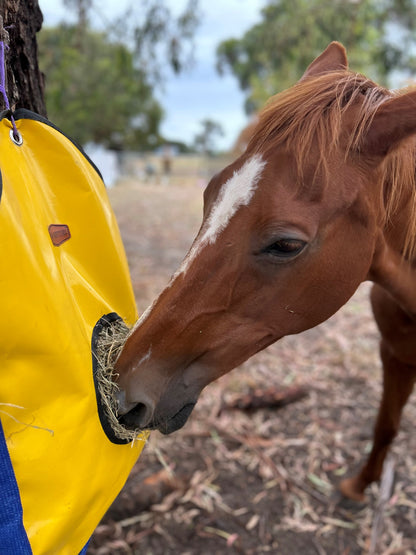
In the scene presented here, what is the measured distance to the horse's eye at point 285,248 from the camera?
1121 millimetres

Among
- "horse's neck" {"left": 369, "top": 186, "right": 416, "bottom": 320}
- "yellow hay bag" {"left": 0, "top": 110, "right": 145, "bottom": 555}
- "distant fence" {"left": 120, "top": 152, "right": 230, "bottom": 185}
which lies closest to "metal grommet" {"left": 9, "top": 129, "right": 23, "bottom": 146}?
"yellow hay bag" {"left": 0, "top": 110, "right": 145, "bottom": 555}

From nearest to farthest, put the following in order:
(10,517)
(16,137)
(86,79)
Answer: (10,517) → (16,137) → (86,79)

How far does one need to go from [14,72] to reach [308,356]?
329 centimetres

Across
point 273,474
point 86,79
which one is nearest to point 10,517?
point 273,474

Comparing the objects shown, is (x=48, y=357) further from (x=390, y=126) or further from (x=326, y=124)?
(x=390, y=126)

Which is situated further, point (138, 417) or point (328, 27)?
point (328, 27)

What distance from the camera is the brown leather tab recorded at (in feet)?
3.36

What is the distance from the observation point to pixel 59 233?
1056 mm

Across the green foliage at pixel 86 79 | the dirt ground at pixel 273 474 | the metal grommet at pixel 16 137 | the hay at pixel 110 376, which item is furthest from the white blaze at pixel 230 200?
the green foliage at pixel 86 79

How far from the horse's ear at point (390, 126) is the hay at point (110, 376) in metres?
0.86

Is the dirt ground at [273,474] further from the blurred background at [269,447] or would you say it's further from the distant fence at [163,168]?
the distant fence at [163,168]

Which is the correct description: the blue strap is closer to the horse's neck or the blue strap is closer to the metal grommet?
the metal grommet

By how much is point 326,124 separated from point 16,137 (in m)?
0.80

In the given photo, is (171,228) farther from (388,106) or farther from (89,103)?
(388,106)
